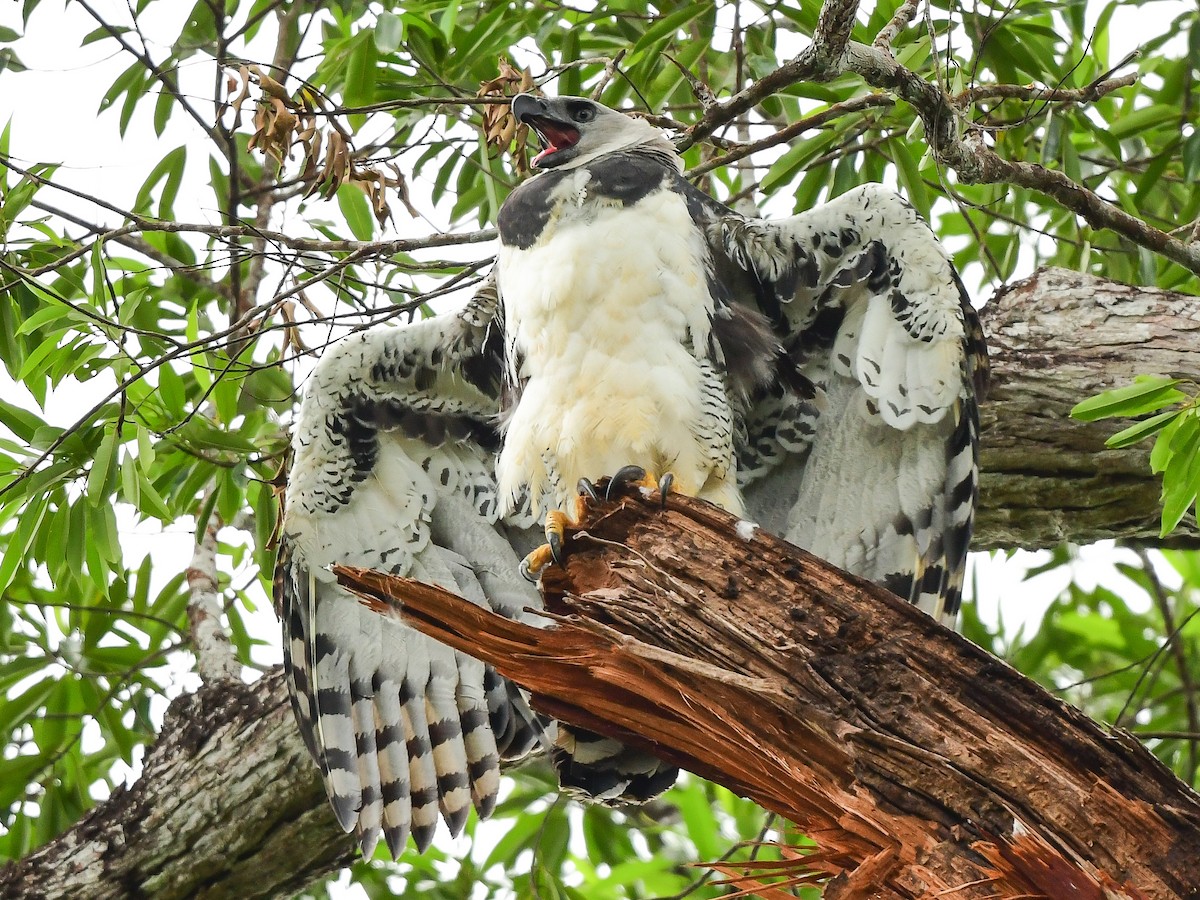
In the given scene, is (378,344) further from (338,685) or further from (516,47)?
(516,47)

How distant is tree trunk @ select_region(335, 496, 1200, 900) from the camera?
2.07 metres

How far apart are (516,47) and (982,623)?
308cm

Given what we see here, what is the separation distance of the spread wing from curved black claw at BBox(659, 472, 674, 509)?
663 millimetres

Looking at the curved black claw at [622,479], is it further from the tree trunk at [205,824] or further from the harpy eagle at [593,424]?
the tree trunk at [205,824]

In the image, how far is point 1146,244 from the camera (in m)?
3.77

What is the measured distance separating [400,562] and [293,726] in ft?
2.09

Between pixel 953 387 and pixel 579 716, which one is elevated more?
pixel 953 387

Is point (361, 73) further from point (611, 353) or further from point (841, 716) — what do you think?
point (841, 716)

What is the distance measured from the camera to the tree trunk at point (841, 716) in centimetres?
207

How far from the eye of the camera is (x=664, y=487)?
3.06 m

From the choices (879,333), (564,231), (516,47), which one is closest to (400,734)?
(564,231)

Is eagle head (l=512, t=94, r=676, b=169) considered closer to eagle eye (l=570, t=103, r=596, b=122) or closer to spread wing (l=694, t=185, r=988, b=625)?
eagle eye (l=570, t=103, r=596, b=122)

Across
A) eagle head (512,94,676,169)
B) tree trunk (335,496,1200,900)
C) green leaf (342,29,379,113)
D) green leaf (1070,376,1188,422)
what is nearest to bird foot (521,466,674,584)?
tree trunk (335,496,1200,900)

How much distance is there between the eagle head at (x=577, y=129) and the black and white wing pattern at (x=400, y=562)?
0.58 metres
